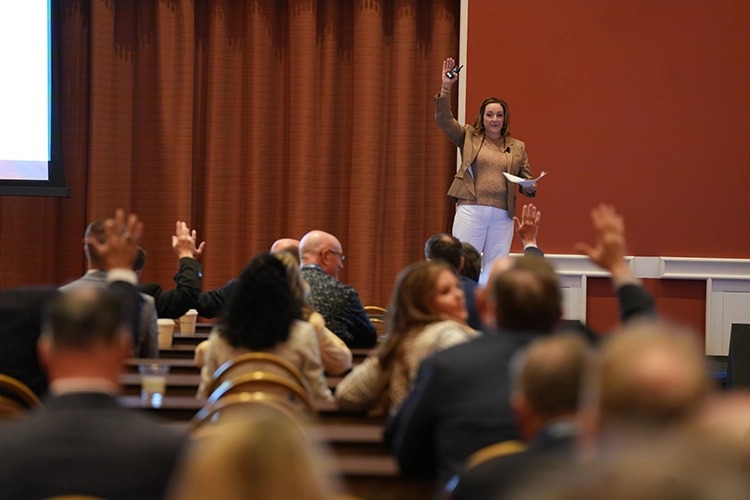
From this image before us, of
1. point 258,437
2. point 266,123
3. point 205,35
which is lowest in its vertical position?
point 258,437

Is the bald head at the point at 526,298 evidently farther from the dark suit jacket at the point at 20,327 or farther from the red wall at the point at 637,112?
the red wall at the point at 637,112

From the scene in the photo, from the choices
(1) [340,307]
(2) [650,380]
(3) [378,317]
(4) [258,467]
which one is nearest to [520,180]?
(3) [378,317]

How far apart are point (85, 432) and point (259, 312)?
1.70 m

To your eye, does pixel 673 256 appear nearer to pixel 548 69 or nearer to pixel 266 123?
pixel 548 69

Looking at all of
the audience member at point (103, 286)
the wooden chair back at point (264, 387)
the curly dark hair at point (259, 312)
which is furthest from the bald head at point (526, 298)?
the audience member at point (103, 286)

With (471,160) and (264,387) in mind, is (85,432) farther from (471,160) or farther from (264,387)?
(471,160)

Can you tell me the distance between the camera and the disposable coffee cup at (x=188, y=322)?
554cm

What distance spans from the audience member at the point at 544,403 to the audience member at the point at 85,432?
1.92 feet

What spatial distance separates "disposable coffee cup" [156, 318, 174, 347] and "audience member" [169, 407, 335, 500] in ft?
12.4

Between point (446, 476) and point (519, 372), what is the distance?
653 millimetres

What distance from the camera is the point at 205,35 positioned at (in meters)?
8.35

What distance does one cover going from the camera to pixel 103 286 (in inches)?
153

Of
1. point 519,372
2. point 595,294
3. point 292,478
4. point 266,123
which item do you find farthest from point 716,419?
point 266,123

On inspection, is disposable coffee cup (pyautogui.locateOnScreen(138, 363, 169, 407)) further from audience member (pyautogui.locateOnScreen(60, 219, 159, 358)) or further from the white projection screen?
the white projection screen
